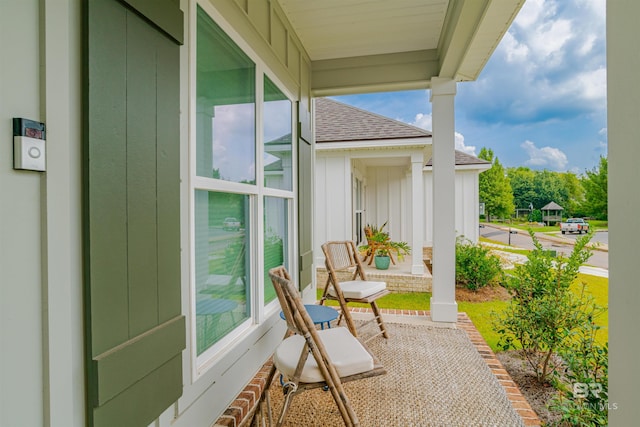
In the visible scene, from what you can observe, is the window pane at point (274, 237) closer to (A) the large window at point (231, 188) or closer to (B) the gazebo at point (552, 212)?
(A) the large window at point (231, 188)

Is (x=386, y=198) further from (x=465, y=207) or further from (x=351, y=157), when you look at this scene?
(x=351, y=157)

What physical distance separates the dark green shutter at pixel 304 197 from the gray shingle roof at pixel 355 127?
2657 mm

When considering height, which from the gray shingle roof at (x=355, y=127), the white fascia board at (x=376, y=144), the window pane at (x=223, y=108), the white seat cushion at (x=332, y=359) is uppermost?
the gray shingle roof at (x=355, y=127)

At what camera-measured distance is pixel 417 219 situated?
20.3 ft

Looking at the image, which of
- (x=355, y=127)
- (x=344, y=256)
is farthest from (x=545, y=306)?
(x=355, y=127)

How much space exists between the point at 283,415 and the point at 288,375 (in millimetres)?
181

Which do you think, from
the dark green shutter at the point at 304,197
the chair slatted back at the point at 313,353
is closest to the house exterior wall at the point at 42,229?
the chair slatted back at the point at 313,353

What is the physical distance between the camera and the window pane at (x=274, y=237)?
9.25 feet

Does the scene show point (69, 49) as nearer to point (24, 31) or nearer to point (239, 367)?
point (24, 31)

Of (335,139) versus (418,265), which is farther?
(335,139)

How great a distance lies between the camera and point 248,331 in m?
2.40

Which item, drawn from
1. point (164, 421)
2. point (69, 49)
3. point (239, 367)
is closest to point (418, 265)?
point (239, 367)

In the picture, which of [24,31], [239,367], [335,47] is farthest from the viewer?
[335,47]

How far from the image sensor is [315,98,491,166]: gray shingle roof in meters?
6.31
